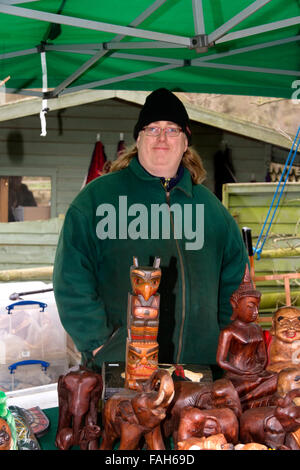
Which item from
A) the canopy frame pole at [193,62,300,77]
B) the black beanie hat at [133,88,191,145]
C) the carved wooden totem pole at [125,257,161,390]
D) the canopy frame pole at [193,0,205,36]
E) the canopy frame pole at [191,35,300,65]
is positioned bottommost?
the carved wooden totem pole at [125,257,161,390]

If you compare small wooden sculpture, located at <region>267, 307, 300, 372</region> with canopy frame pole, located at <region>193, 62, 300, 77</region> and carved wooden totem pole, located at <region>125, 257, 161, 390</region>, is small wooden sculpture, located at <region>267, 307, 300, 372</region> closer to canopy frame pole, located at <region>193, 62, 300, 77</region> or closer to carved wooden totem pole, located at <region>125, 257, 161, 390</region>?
carved wooden totem pole, located at <region>125, 257, 161, 390</region>

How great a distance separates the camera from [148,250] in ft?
6.07

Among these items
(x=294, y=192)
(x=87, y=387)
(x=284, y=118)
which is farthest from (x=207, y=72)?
(x=284, y=118)

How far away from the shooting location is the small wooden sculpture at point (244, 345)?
142 centimetres

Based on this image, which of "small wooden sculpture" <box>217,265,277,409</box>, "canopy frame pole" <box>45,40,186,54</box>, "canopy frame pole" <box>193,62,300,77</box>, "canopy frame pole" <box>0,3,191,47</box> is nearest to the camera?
"small wooden sculpture" <box>217,265,277,409</box>

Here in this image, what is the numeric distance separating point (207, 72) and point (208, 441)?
8.50ft

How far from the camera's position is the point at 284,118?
12312mm

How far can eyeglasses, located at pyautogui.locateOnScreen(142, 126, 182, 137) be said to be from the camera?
1886mm

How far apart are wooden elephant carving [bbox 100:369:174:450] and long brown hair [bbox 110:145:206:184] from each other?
1028 millimetres

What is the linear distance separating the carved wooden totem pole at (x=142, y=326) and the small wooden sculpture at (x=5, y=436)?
Result: 326 millimetres

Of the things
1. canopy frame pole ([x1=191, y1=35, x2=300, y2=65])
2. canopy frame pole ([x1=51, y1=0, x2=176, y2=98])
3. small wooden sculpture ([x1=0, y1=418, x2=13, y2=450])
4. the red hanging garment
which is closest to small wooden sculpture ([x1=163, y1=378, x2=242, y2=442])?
small wooden sculpture ([x1=0, y1=418, x2=13, y2=450])

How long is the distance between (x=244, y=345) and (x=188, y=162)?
34.6 inches

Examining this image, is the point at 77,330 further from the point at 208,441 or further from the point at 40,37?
the point at 40,37

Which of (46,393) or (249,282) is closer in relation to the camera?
(249,282)
